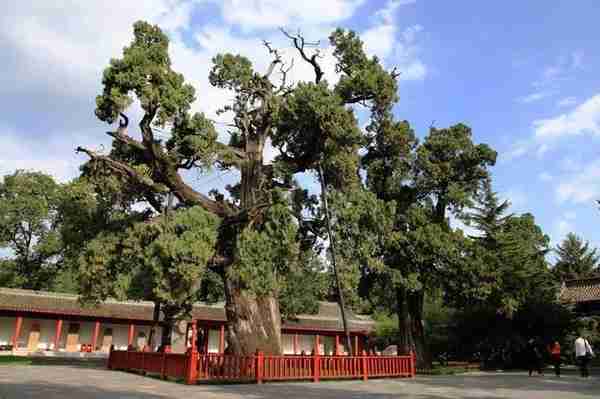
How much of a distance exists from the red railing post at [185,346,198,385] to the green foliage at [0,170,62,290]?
32826 mm

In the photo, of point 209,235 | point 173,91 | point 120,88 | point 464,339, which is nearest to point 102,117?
point 120,88

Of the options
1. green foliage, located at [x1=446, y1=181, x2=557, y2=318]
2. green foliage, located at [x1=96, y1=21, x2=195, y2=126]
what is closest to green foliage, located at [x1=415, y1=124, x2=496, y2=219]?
green foliage, located at [x1=446, y1=181, x2=557, y2=318]

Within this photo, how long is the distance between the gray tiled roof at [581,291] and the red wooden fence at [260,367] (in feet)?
44.2

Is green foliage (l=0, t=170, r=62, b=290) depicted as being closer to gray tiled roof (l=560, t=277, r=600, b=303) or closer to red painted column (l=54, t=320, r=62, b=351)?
red painted column (l=54, t=320, r=62, b=351)

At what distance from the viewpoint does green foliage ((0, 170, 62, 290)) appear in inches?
1644

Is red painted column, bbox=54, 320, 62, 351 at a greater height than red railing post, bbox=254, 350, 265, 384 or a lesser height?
greater

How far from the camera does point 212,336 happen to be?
124ft

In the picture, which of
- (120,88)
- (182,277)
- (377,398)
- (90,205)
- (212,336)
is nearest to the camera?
(377,398)

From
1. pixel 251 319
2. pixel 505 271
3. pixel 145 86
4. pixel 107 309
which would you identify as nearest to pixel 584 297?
pixel 505 271

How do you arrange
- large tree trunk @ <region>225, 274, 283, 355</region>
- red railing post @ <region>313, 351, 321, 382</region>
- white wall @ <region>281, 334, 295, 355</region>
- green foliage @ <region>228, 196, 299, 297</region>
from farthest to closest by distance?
white wall @ <region>281, 334, 295, 355</region> → large tree trunk @ <region>225, 274, 283, 355</region> → green foliage @ <region>228, 196, 299, 297</region> → red railing post @ <region>313, 351, 321, 382</region>

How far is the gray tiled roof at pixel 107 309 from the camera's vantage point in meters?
30.1

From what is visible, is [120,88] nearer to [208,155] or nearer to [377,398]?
[208,155]

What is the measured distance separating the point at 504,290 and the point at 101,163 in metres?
18.8

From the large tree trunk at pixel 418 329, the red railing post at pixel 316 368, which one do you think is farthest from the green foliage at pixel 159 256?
the large tree trunk at pixel 418 329
